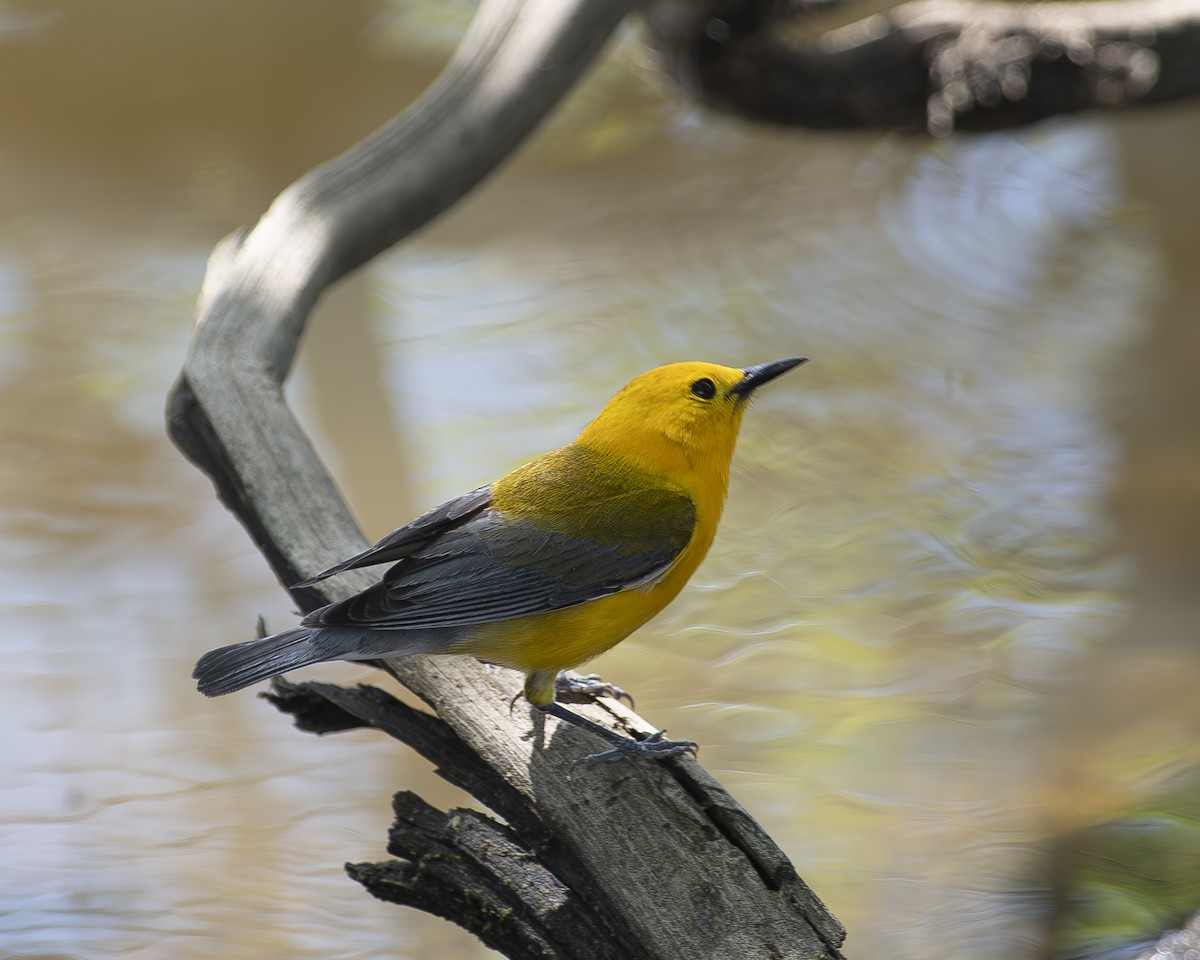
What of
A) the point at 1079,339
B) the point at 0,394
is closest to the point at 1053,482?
the point at 1079,339

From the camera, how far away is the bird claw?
2.48m

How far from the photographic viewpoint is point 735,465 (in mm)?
4820

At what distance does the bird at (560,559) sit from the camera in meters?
2.44

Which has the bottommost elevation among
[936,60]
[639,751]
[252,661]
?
[639,751]

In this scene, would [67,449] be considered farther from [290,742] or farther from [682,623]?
[682,623]

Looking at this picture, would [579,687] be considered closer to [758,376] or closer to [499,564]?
[499,564]

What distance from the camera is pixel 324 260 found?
3.64 m

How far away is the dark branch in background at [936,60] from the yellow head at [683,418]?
3.34 meters

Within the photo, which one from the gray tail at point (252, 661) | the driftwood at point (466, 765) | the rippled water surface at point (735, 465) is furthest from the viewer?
the rippled water surface at point (735, 465)

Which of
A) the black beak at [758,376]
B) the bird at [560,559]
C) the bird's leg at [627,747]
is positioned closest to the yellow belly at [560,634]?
the bird at [560,559]

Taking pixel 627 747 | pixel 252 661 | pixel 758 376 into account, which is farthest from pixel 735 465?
pixel 252 661

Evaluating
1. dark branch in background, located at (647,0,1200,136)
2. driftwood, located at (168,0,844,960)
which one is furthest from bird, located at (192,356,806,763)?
dark branch in background, located at (647,0,1200,136)

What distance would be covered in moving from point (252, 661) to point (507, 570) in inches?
19.9

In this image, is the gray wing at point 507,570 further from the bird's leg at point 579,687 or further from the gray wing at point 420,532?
the bird's leg at point 579,687
